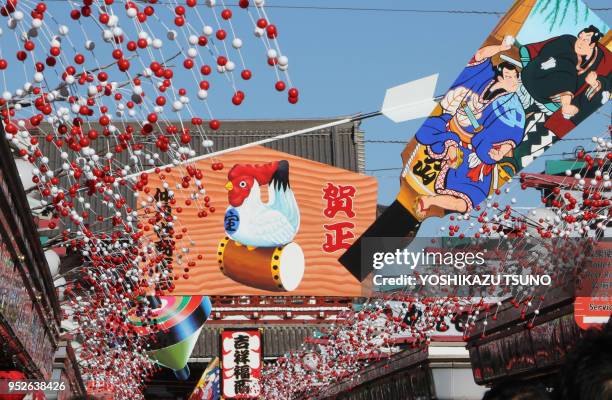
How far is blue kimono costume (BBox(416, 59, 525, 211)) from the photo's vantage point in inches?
843

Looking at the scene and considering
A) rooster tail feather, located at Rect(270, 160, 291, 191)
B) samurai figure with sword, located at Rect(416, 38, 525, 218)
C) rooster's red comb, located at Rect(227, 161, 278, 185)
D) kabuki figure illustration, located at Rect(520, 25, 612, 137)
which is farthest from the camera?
rooster tail feather, located at Rect(270, 160, 291, 191)

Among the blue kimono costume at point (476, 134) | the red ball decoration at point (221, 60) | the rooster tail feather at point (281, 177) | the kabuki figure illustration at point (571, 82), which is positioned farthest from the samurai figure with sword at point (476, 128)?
the red ball decoration at point (221, 60)

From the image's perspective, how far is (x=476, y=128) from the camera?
2166cm

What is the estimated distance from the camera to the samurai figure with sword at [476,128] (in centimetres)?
2139

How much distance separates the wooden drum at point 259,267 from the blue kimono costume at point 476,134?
15.3 feet

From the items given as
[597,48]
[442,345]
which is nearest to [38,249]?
[442,345]

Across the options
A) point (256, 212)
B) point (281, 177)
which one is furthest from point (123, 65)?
point (281, 177)

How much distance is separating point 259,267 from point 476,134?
20.8 ft

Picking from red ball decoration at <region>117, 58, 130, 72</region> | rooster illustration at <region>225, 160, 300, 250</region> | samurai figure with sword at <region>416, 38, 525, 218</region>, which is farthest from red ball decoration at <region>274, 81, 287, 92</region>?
rooster illustration at <region>225, 160, 300, 250</region>

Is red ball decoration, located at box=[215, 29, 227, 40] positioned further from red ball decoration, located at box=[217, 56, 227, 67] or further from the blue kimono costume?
the blue kimono costume

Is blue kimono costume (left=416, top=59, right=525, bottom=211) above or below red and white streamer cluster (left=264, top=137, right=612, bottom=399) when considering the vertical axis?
above

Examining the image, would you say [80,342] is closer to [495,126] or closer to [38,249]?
[495,126]

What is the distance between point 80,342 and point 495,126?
9420 millimetres

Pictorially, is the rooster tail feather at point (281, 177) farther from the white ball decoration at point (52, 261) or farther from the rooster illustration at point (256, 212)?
the white ball decoration at point (52, 261)
